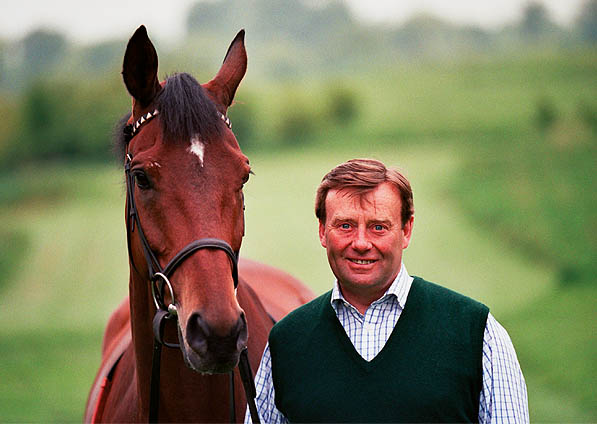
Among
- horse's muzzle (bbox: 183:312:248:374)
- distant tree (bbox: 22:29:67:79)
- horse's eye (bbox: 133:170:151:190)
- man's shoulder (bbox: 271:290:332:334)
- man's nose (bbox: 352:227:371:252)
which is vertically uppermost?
distant tree (bbox: 22:29:67:79)

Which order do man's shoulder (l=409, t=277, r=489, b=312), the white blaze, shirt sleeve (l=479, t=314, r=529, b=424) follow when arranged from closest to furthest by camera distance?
shirt sleeve (l=479, t=314, r=529, b=424)
man's shoulder (l=409, t=277, r=489, b=312)
the white blaze

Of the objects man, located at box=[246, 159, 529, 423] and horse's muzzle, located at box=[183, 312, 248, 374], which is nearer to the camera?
man, located at box=[246, 159, 529, 423]

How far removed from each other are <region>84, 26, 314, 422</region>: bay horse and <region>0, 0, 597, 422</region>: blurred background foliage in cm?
901

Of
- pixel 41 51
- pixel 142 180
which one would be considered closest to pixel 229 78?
pixel 142 180

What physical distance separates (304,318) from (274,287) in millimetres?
2413

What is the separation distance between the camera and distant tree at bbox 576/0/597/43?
15.8m

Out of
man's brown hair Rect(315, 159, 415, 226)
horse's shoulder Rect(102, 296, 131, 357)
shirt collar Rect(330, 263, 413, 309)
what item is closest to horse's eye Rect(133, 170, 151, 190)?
man's brown hair Rect(315, 159, 415, 226)

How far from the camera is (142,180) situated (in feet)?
7.64

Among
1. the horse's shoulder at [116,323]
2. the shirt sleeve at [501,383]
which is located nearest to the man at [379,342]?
the shirt sleeve at [501,383]

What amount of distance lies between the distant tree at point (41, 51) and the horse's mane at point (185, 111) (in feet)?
47.0

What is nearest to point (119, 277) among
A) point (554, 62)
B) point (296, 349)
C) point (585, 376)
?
point (585, 376)

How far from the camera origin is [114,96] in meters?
15.0

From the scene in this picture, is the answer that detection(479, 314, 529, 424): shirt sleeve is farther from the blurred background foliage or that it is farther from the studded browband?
the blurred background foliage

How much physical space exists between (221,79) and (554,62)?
15.0 meters
